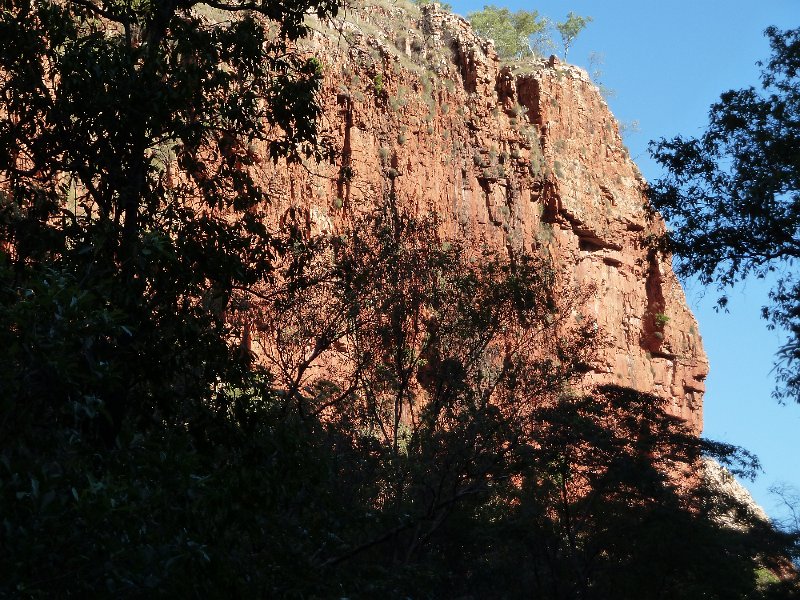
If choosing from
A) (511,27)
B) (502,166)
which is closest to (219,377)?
(502,166)

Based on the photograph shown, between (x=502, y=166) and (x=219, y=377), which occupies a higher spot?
(x=502, y=166)

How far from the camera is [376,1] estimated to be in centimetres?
4859

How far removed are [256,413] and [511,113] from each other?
1545 inches

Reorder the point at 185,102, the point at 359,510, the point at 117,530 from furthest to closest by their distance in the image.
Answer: the point at 359,510, the point at 185,102, the point at 117,530

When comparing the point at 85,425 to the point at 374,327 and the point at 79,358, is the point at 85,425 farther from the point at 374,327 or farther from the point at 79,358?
the point at 374,327

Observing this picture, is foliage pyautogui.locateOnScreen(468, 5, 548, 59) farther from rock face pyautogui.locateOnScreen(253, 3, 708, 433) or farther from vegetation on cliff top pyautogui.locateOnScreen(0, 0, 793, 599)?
vegetation on cliff top pyautogui.locateOnScreen(0, 0, 793, 599)

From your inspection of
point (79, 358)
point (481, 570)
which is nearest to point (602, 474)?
point (481, 570)

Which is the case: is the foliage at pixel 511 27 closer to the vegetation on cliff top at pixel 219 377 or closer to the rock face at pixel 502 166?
the rock face at pixel 502 166

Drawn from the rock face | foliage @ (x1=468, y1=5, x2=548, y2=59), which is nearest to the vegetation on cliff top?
the rock face

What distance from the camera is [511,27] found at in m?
65.7

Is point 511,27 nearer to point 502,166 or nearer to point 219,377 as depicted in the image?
point 502,166

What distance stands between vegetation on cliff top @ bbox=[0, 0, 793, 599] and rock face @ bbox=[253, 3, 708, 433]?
14.9 metres

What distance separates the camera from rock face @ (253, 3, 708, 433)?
1612 inches

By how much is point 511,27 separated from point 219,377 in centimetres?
5816
